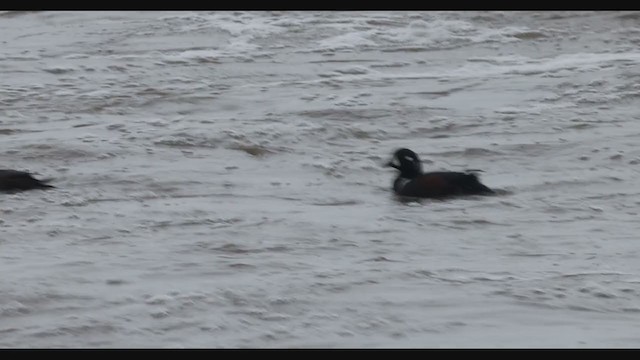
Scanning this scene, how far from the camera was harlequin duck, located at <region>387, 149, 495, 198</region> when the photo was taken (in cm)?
1188

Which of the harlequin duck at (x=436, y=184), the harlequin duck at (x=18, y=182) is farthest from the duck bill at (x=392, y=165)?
the harlequin duck at (x=18, y=182)

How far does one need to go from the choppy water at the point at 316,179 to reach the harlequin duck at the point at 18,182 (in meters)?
0.10

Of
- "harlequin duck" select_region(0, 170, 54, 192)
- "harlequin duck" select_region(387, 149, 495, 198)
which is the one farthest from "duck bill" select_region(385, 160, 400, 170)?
"harlequin duck" select_region(0, 170, 54, 192)

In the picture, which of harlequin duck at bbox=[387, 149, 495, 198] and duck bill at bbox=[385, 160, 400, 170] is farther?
duck bill at bbox=[385, 160, 400, 170]

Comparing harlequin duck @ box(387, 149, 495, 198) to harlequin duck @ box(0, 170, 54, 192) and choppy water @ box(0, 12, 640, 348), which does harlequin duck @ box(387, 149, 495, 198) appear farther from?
harlequin duck @ box(0, 170, 54, 192)

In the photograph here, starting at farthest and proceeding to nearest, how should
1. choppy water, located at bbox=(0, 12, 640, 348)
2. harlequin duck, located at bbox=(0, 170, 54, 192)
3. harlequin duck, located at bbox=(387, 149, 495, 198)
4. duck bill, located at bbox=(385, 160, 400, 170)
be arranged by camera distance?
duck bill, located at bbox=(385, 160, 400, 170)
harlequin duck, located at bbox=(0, 170, 54, 192)
harlequin duck, located at bbox=(387, 149, 495, 198)
choppy water, located at bbox=(0, 12, 640, 348)

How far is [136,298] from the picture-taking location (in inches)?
351

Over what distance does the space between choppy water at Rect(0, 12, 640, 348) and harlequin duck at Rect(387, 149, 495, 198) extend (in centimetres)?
14

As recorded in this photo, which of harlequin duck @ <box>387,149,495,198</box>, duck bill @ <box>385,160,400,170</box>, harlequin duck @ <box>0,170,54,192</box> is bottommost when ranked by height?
harlequin duck @ <box>0,170,54,192</box>

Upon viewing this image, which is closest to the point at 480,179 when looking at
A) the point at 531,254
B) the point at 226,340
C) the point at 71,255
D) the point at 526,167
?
the point at 526,167

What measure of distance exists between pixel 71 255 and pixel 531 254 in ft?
8.36

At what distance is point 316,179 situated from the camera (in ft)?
41.7

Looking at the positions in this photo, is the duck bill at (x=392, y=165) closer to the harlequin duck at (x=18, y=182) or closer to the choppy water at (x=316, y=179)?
the choppy water at (x=316, y=179)

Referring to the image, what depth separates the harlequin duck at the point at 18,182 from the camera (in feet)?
39.6
